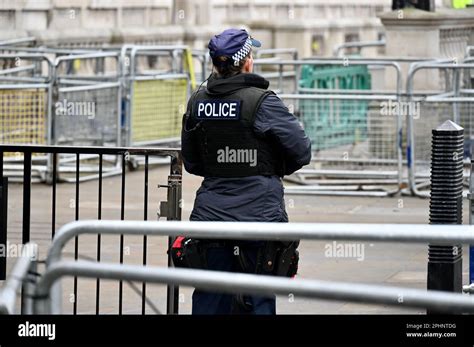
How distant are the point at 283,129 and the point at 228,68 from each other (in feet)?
1.37

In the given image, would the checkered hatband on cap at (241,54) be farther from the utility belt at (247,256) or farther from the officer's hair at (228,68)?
the utility belt at (247,256)

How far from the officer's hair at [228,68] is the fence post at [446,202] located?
1876 millimetres

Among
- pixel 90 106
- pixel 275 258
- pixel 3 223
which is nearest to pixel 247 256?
pixel 275 258

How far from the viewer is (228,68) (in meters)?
6.79

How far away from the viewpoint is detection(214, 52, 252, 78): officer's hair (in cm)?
677

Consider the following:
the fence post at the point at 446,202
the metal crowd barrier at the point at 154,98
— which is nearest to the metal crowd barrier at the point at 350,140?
the metal crowd barrier at the point at 154,98

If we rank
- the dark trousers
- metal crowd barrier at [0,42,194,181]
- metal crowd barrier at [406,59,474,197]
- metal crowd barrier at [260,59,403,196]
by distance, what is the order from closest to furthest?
the dark trousers, metal crowd barrier at [406,59,474,197], metal crowd barrier at [260,59,403,196], metal crowd barrier at [0,42,194,181]

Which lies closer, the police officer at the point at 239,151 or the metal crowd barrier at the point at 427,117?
the police officer at the point at 239,151

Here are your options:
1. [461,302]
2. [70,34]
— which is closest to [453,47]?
[70,34]

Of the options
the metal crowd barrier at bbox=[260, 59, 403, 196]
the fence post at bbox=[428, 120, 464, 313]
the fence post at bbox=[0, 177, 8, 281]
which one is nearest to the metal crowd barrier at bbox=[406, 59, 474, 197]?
the metal crowd barrier at bbox=[260, 59, 403, 196]

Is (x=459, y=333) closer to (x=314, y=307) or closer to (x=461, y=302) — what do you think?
(x=461, y=302)

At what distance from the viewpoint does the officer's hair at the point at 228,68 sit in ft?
22.2

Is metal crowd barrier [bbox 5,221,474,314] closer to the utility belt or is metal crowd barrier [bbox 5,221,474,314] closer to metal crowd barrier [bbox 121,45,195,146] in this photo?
the utility belt

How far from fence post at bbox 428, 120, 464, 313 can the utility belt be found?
1.69 meters
